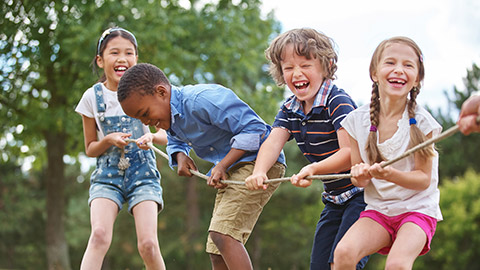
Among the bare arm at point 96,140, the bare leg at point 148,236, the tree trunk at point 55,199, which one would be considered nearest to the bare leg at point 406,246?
the bare leg at point 148,236

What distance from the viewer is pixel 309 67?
131 inches

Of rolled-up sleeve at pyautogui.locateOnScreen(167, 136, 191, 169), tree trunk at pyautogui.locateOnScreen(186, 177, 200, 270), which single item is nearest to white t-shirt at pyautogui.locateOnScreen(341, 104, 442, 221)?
rolled-up sleeve at pyautogui.locateOnScreen(167, 136, 191, 169)

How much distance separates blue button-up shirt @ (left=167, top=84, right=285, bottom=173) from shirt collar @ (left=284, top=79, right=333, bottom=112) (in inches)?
8.7

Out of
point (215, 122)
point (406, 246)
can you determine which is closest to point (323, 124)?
point (215, 122)

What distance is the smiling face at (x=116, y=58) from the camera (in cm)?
426

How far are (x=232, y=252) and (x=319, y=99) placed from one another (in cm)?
101

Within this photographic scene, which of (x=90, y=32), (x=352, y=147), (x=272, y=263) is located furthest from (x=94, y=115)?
(x=272, y=263)

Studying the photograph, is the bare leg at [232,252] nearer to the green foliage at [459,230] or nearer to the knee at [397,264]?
the knee at [397,264]

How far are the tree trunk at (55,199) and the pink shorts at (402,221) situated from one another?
9.58m

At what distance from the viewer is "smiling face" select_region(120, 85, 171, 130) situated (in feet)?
11.2

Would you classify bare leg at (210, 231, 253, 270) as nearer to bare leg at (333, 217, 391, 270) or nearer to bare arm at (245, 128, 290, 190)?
bare arm at (245, 128, 290, 190)

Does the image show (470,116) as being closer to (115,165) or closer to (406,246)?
(406,246)

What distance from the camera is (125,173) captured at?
4.12m

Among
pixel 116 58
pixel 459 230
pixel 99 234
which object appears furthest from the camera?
pixel 459 230
